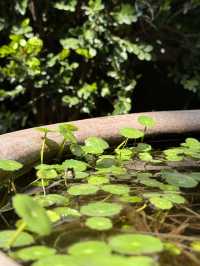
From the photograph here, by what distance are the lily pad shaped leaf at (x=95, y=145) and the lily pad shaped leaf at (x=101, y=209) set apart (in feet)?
0.78

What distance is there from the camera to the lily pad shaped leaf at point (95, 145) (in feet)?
3.38

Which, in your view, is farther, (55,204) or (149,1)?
(149,1)

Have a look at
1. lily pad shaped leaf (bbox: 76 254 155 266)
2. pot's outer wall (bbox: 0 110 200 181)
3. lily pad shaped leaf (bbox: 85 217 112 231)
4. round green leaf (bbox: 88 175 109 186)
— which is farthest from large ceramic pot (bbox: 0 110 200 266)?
lily pad shaped leaf (bbox: 76 254 155 266)

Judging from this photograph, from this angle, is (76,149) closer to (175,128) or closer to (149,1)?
(175,128)

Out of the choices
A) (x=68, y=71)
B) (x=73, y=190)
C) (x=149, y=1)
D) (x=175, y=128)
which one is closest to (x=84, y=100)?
(x=68, y=71)

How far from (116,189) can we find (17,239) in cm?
26

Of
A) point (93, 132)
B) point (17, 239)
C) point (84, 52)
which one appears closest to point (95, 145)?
point (93, 132)

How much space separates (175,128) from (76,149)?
315 millimetres

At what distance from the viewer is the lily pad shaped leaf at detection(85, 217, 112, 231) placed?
72cm

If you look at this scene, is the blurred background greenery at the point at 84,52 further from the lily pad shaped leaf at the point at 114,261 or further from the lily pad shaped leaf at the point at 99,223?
the lily pad shaped leaf at the point at 114,261

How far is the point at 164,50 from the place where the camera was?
2127mm

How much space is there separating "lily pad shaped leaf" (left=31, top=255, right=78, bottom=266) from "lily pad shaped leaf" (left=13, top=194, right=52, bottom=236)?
1.3 inches

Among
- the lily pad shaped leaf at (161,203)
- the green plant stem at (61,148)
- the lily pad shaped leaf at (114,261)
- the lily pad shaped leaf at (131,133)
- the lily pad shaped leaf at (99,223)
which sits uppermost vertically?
the lily pad shaped leaf at (131,133)

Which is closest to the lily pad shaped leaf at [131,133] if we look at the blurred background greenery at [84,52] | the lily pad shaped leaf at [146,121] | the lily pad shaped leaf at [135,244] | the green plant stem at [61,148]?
the lily pad shaped leaf at [146,121]
